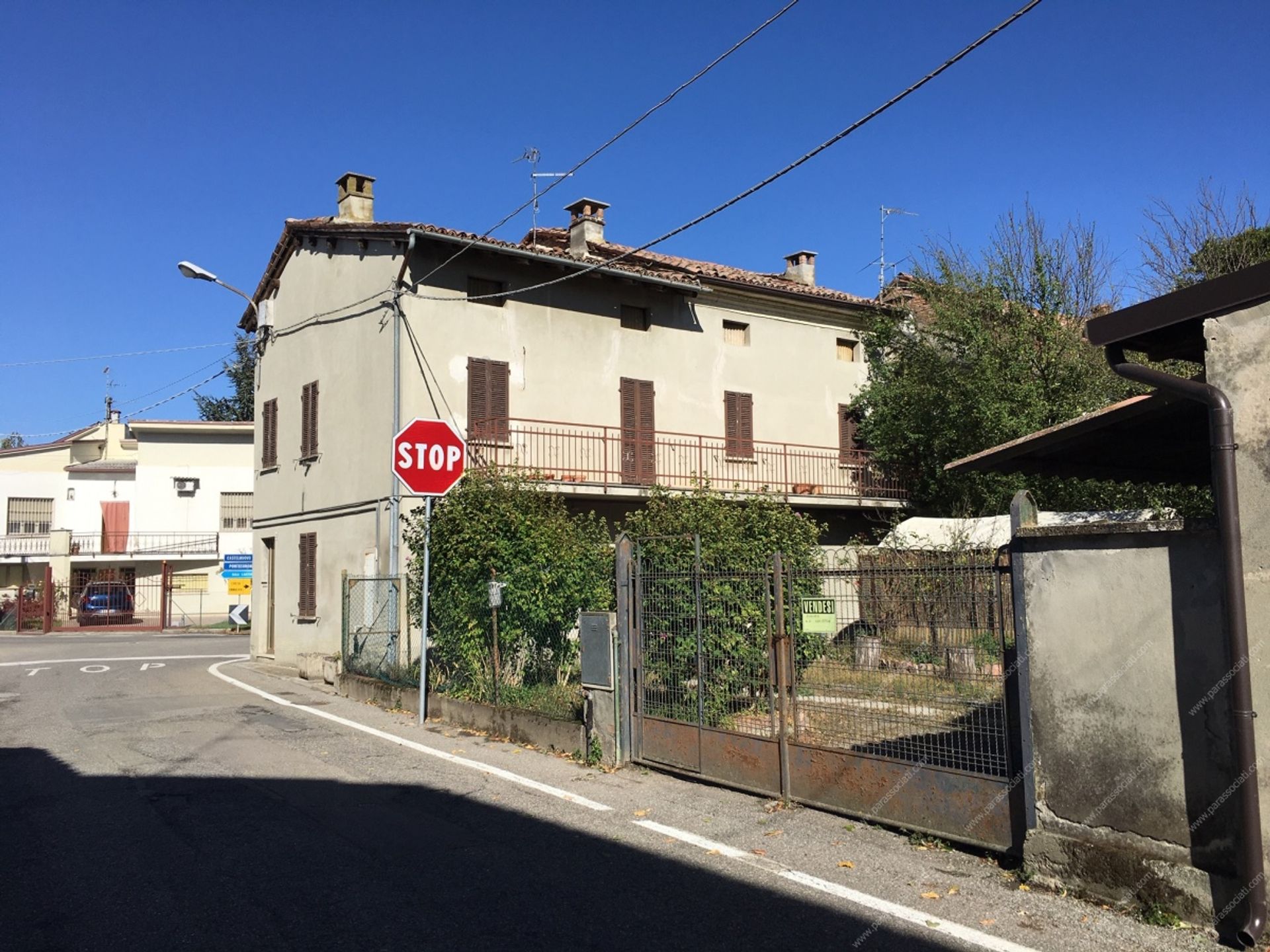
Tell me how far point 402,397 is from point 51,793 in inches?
380

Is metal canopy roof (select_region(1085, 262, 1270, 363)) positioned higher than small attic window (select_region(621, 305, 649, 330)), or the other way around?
small attic window (select_region(621, 305, 649, 330))

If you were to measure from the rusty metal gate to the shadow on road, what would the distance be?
137cm

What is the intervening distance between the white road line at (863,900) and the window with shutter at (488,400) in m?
11.5

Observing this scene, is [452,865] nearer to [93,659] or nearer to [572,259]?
[572,259]

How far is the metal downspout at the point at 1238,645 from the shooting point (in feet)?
15.4

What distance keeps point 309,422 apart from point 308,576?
3.08 metres

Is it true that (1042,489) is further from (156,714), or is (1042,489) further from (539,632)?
(156,714)

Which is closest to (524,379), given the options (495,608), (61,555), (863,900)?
(495,608)

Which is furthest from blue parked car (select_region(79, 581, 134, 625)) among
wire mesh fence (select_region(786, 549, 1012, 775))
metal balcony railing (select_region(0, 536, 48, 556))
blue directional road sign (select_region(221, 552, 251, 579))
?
wire mesh fence (select_region(786, 549, 1012, 775))

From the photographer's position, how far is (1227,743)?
16.1 feet

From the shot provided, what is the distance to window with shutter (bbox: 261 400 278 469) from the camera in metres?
21.9

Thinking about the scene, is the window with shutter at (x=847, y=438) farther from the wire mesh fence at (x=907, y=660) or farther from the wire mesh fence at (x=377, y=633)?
the wire mesh fence at (x=907, y=660)

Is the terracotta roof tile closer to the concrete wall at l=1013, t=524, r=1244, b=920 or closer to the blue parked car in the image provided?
the concrete wall at l=1013, t=524, r=1244, b=920

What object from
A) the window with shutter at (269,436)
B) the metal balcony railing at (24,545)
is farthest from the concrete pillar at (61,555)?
the window with shutter at (269,436)
